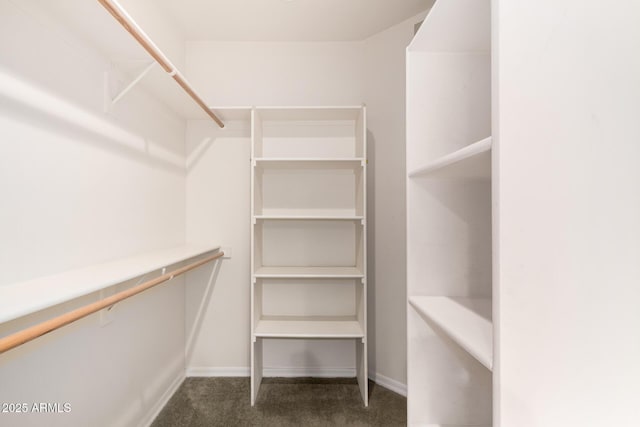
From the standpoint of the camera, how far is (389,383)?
2.07 meters

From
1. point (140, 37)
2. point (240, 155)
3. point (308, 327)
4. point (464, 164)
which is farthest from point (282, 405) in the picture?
point (140, 37)

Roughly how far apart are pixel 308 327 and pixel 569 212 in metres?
1.68

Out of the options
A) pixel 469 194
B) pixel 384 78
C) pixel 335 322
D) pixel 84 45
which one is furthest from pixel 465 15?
pixel 335 322

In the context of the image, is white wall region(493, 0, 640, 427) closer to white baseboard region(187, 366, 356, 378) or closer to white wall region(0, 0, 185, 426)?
white wall region(0, 0, 185, 426)

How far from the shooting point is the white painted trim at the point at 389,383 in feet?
6.57

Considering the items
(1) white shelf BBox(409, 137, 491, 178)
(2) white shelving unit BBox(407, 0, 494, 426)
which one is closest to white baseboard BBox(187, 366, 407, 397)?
(2) white shelving unit BBox(407, 0, 494, 426)

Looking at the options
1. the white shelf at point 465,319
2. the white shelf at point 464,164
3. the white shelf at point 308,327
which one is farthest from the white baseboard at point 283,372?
the white shelf at point 464,164

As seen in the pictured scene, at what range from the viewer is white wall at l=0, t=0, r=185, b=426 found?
3.16 ft

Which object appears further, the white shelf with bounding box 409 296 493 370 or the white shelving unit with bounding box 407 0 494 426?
the white shelving unit with bounding box 407 0 494 426

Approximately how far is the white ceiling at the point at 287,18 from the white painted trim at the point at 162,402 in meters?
2.39

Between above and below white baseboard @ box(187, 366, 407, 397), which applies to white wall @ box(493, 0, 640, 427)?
above

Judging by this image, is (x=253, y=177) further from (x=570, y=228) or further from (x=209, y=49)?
(x=570, y=228)

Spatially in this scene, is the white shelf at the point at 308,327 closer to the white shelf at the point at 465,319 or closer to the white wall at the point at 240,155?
the white wall at the point at 240,155

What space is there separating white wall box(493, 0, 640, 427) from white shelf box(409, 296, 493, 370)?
113 mm
